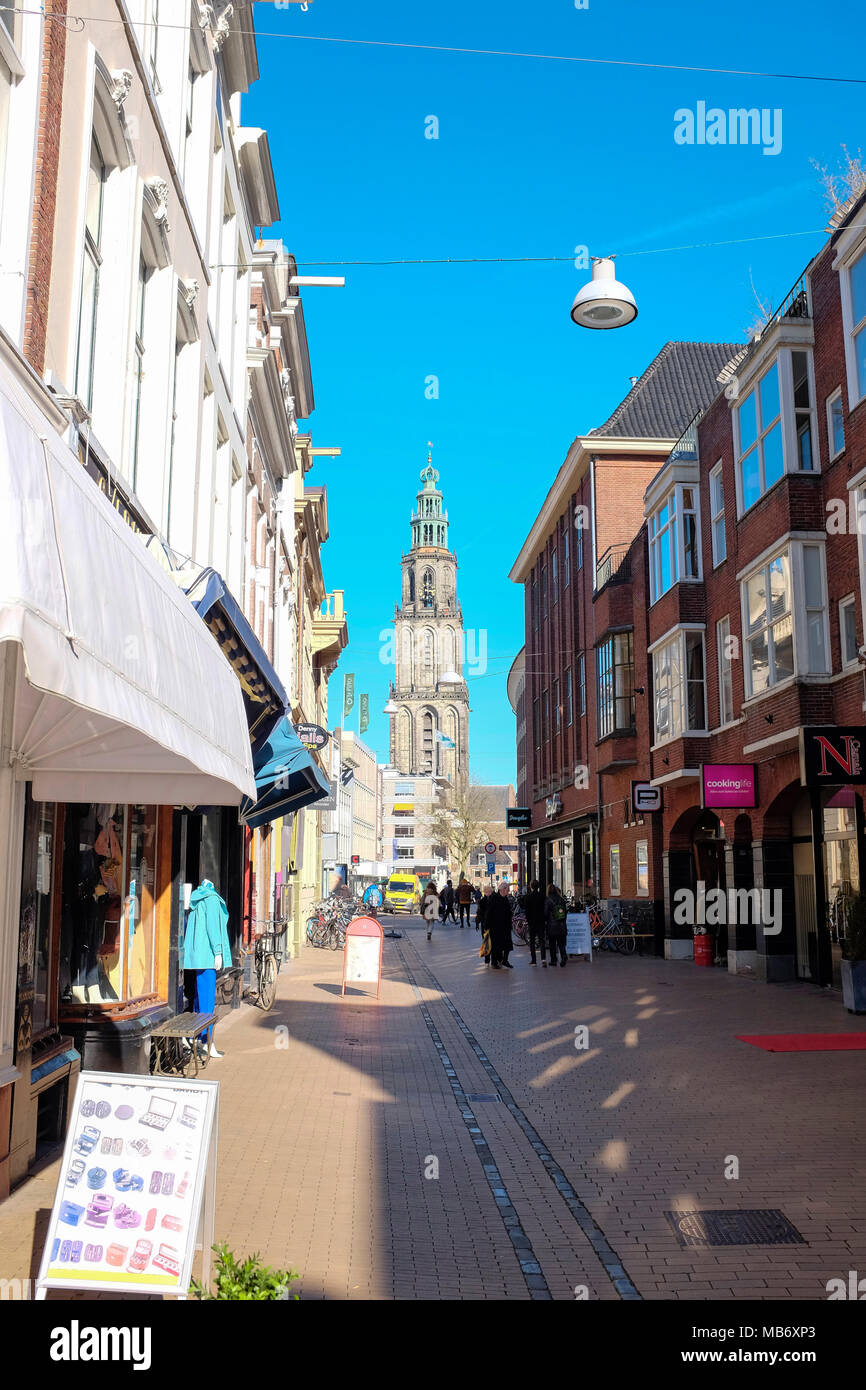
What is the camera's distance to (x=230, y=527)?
18.9 m

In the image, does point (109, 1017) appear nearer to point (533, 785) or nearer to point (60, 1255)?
point (60, 1255)

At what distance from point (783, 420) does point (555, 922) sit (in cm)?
1176

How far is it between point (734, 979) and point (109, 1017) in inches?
598

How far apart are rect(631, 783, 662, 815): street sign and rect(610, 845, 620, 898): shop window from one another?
545 cm

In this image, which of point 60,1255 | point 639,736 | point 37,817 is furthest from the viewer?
point 639,736

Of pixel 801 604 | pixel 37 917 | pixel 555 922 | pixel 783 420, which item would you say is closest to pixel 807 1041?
pixel 801 604

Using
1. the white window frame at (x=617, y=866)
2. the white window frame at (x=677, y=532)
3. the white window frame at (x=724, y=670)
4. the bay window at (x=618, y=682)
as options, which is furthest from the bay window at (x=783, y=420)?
the white window frame at (x=617, y=866)

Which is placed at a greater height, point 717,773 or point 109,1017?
point 717,773

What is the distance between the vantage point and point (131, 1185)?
4.95 metres

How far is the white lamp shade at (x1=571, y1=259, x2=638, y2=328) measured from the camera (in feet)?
42.7

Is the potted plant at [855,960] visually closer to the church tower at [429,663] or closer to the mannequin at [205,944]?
the mannequin at [205,944]

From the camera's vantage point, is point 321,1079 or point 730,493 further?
point 730,493

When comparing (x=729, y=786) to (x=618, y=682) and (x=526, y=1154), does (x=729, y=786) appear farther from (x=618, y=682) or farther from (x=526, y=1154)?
(x=526, y=1154)
